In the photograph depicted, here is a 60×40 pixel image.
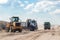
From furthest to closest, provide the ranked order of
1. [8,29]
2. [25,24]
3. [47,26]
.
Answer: [47,26] → [25,24] → [8,29]

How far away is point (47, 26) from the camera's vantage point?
63.1 meters

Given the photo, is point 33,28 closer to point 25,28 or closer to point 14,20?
point 25,28

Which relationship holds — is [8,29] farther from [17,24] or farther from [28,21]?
[28,21]

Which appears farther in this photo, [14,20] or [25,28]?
[25,28]

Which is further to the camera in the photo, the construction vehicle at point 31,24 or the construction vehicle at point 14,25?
the construction vehicle at point 31,24

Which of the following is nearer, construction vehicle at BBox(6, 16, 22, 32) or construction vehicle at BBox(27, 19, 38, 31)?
construction vehicle at BBox(6, 16, 22, 32)

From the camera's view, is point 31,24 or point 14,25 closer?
point 14,25

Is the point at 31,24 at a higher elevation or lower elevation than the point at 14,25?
higher

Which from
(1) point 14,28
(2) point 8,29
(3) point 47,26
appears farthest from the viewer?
(3) point 47,26

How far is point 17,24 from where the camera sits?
39719 mm

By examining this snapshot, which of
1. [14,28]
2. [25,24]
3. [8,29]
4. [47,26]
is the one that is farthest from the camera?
[47,26]

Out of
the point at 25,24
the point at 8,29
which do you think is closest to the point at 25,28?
the point at 25,24

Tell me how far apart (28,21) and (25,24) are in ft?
6.79

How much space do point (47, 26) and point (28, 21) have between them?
11.8 m
